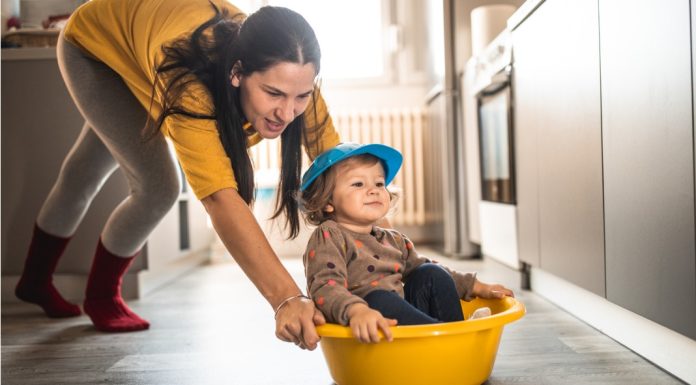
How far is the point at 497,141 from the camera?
2.29 meters

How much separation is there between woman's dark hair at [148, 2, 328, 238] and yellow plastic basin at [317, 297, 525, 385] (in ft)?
1.16

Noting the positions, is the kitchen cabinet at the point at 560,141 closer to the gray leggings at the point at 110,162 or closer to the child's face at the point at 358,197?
the child's face at the point at 358,197

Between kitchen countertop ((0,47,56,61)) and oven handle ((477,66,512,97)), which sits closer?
oven handle ((477,66,512,97))

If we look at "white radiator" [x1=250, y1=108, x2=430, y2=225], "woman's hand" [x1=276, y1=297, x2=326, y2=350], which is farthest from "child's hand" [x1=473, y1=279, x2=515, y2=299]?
"white radiator" [x1=250, y1=108, x2=430, y2=225]

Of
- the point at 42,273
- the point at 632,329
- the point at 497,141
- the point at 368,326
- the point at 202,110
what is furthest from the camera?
the point at 497,141

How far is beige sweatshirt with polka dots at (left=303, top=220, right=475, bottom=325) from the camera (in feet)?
3.16

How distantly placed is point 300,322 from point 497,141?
5.08 ft

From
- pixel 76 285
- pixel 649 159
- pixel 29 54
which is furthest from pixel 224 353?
pixel 29 54

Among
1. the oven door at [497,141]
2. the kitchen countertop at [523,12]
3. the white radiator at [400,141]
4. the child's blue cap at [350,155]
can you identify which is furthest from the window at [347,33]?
the child's blue cap at [350,155]

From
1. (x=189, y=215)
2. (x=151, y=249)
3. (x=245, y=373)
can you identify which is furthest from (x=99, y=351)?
(x=189, y=215)

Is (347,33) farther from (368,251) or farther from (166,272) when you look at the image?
(368,251)

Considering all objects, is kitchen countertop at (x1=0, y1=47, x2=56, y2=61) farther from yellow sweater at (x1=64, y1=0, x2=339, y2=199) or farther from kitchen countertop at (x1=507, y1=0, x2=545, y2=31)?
kitchen countertop at (x1=507, y1=0, x2=545, y2=31)

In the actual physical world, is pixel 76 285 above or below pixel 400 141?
below

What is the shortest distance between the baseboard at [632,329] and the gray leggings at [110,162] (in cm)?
105
